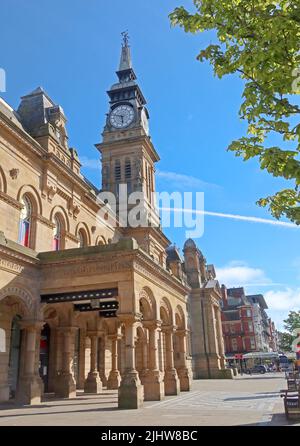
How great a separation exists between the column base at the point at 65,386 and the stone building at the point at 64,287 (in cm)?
5

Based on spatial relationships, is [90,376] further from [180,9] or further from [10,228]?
[180,9]

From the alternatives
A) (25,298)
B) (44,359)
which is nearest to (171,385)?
(44,359)

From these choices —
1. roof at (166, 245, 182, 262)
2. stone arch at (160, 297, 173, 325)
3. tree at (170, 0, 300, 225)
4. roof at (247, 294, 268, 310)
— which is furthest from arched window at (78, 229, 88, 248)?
roof at (247, 294, 268, 310)

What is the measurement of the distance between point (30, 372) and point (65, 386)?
3.52m

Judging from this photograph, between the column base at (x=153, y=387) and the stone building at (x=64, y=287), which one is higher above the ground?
the stone building at (x=64, y=287)

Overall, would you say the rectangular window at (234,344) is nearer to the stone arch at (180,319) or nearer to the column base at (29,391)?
the stone arch at (180,319)

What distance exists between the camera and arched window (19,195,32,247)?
1923 cm

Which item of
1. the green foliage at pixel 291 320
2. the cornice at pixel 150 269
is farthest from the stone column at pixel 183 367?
the green foliage at pixel 291 320

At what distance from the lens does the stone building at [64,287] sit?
16.3 metres

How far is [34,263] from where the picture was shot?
17547 millimetres

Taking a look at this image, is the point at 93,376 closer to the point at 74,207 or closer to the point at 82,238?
the point at 82,238

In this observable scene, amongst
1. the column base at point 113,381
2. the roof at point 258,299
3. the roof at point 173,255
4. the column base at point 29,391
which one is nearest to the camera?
the column base at point 29,391

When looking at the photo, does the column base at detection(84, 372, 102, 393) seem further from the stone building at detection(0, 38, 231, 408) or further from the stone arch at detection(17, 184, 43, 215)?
the stone arch at detection(17, 184, 43, 215)
